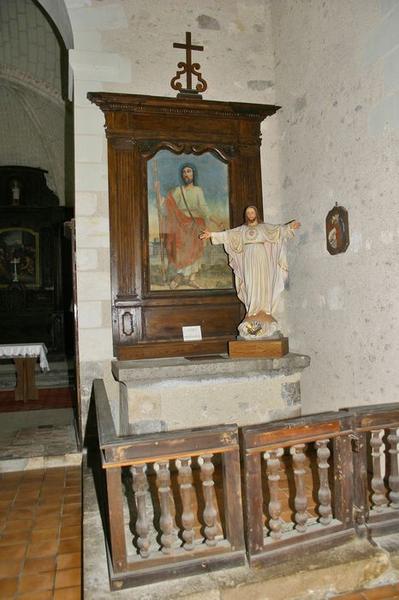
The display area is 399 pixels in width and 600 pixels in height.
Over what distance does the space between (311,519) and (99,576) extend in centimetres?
120

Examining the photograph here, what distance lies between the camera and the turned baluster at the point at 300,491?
6.67 feet

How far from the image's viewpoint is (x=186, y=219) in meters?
4.54

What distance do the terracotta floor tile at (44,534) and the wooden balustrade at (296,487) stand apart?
1.33 m

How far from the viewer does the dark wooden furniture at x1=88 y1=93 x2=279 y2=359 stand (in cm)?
432

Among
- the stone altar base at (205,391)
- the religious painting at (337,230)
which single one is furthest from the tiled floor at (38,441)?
the religious painting at (337,230)

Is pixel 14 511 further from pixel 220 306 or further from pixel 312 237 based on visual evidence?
pixel 312 237

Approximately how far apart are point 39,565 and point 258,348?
228 centimetres

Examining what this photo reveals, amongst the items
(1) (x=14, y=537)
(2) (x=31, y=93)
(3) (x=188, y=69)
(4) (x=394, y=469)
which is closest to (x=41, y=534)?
(1) (x=14, y=537)

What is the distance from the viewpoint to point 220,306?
464cm

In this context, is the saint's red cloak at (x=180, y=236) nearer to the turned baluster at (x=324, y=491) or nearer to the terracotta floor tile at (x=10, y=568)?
the turned baluster at (x=324, y=491)

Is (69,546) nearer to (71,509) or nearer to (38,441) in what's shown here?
(71,509)

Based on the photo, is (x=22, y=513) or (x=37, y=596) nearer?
(x=37, y=596)

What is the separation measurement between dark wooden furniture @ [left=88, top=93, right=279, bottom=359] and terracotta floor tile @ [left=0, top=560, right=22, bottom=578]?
80.9 inches

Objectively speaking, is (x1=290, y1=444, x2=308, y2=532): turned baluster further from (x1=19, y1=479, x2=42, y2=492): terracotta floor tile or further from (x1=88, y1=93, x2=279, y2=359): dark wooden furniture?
(x1=88, y1=93, x2=279, y2=359): dark wooden furniture
